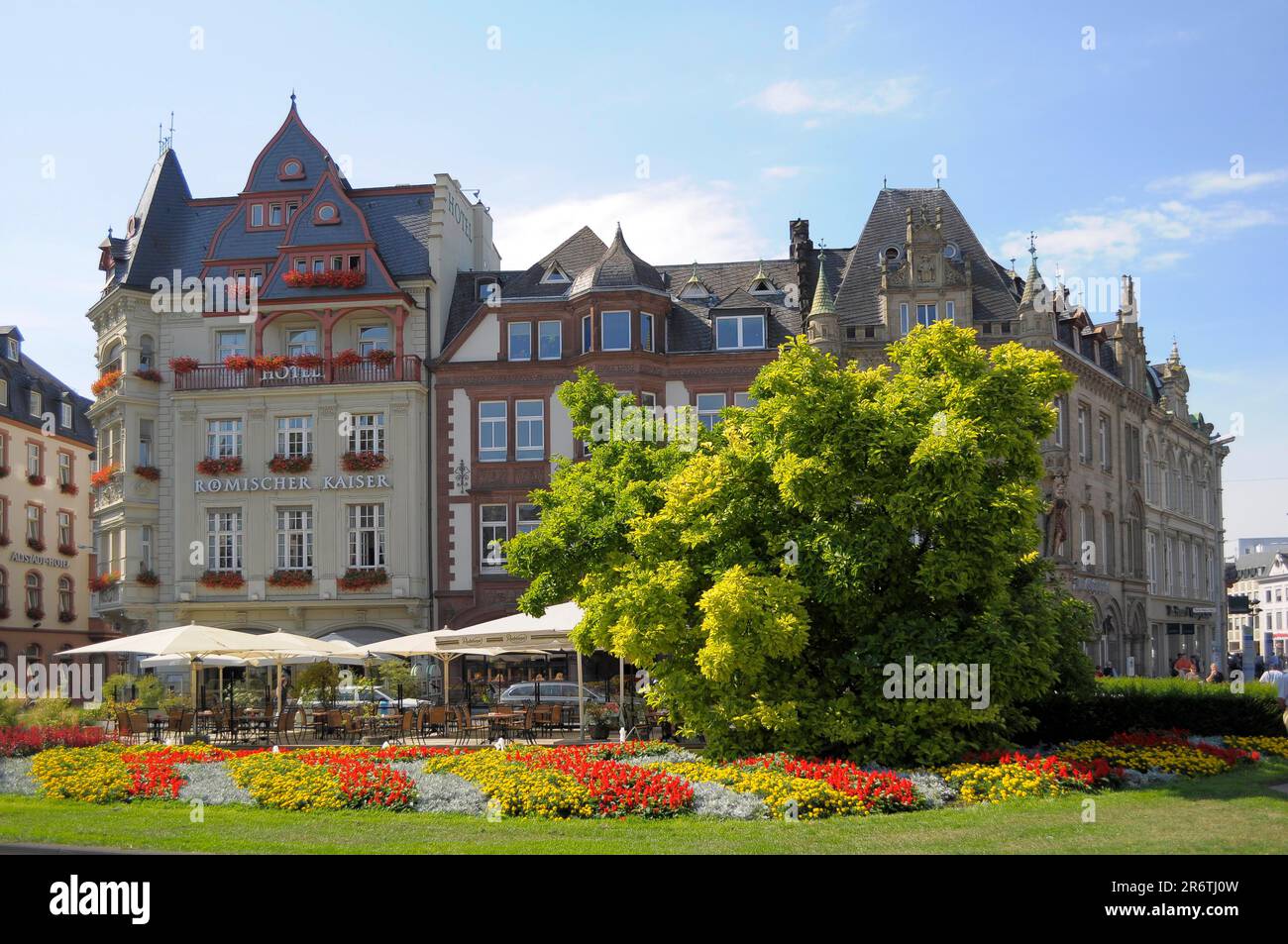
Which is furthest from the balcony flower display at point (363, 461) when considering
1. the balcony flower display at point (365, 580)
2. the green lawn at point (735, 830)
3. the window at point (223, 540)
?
the green lawn at point (735, 830)

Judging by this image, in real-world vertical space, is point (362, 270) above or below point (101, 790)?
above

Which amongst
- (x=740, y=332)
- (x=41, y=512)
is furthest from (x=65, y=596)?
(x=740, y=332)

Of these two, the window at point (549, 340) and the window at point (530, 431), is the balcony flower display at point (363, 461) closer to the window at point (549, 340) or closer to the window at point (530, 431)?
the window at point (530, 431)

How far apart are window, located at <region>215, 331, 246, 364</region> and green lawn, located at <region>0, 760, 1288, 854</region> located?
30.0m

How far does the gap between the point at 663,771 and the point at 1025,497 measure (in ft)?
21.0

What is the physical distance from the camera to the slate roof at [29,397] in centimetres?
6228

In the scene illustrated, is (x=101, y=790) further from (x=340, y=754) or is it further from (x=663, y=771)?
(x=663, y=771)

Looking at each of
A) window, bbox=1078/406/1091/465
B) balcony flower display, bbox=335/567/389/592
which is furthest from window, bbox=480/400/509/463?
window, bbox=1078/406/1091/465

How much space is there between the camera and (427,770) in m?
20.0

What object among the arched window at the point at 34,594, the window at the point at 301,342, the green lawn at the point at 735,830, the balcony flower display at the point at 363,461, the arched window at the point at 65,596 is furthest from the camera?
the arched window at the point at 65,596

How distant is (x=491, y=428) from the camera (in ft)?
148

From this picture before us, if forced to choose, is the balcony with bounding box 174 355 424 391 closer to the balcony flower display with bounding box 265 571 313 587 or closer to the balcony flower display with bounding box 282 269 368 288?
the balcony flower display with bounding box 282 269 368 288

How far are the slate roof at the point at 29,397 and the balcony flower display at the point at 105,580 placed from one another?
1838 centimetres
